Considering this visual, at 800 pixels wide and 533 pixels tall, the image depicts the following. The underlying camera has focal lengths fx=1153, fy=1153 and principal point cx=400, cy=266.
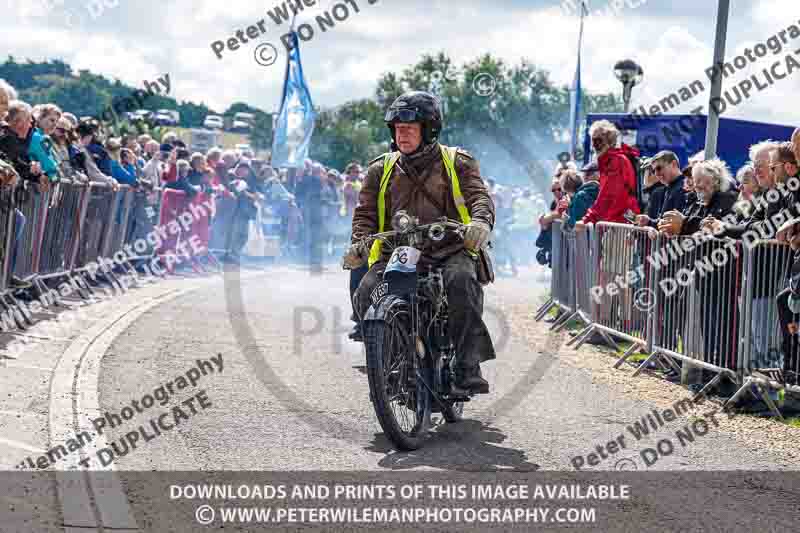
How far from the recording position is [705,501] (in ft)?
18.8

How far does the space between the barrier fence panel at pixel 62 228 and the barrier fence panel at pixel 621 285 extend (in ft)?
18.5

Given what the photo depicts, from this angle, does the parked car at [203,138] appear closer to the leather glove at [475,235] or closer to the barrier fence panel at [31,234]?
the barrier fence panel at [31,234]

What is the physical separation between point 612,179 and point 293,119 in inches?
546

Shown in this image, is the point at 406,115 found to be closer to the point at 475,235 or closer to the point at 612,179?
the point at 475,235

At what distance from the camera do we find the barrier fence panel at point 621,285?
10.6 m

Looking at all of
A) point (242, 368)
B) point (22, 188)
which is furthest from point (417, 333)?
point (22, 188)

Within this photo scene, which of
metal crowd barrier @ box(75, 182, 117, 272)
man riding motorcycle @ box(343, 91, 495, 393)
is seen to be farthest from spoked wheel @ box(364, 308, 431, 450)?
metal crowd barrier @ box(75, 182, 117, 272)

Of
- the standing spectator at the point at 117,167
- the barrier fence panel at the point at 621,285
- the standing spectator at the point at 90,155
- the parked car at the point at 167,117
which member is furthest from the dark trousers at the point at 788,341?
the parked car at the point at 167,117

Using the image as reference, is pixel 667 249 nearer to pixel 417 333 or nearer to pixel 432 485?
pixel 417 333

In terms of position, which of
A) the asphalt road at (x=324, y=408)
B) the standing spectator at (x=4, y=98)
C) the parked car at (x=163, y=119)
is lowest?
the asphalt road at (x=324, y=408)

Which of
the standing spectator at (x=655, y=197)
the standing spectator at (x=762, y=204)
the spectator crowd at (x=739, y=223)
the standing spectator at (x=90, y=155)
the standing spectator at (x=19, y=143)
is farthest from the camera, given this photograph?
the standing spectator at (x=90, y=155)

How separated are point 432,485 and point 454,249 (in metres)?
1.92

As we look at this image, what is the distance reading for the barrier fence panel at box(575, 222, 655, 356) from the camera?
1065 cm

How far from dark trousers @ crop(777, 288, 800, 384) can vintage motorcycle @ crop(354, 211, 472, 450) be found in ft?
8.34
